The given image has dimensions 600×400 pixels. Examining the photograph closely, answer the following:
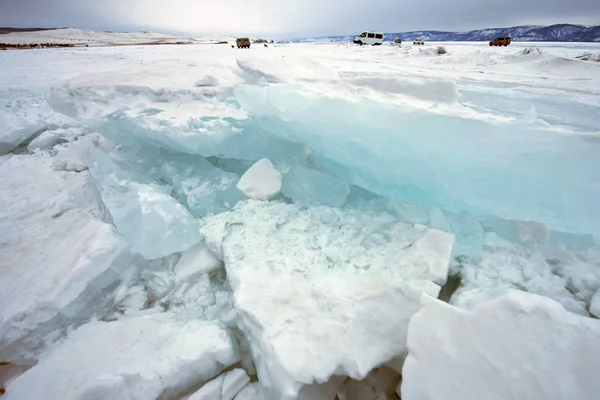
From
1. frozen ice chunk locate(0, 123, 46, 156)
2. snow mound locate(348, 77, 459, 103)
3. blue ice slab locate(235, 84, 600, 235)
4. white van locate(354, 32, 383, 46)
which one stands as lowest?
frozen ice chunk locate(0, 123, 46, 156)

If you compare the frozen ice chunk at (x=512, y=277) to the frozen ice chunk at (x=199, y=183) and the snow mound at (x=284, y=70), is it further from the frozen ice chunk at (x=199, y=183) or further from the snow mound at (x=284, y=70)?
the snow mound at (x=284, y=70)

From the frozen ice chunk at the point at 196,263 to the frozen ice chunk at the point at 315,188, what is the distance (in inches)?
20.7

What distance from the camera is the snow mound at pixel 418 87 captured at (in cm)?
181

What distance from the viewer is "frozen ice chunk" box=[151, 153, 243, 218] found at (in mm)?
1731

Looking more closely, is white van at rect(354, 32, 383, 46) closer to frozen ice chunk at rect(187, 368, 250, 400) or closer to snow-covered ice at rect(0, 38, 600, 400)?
snow-covered ice at rect(0, 38, 600, 400)

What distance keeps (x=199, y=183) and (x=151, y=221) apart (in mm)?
475

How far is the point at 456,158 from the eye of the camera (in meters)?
1.27

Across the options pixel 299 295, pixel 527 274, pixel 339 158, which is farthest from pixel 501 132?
pixel 299 295

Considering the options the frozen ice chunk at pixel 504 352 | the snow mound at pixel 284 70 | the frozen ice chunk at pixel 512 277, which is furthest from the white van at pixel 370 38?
the frozen ice chunk at pixel 504 352

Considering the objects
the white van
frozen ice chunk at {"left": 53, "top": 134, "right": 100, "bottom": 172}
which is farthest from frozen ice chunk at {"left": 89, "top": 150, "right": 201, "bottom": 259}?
the white van

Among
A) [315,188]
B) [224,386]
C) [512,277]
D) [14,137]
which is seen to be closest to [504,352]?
[512,277]

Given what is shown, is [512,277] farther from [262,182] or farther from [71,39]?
[71,39]

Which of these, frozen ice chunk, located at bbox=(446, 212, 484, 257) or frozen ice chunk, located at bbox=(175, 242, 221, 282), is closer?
frozen ice chunk, located at bbox=(446, 212, 484, 257)

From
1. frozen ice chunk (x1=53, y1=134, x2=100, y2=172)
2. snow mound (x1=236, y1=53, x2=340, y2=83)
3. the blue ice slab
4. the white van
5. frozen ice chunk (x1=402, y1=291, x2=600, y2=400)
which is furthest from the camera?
the white van
